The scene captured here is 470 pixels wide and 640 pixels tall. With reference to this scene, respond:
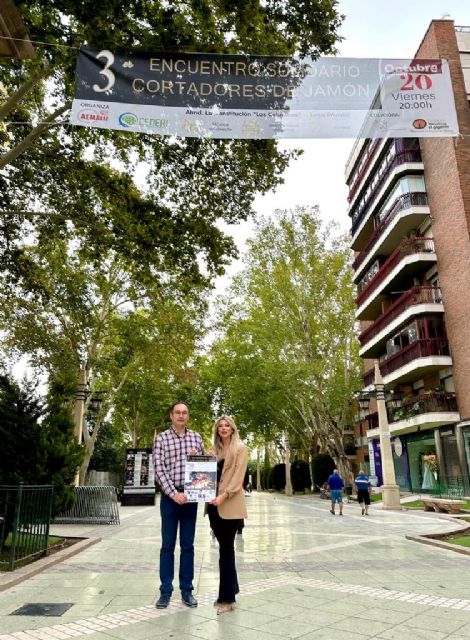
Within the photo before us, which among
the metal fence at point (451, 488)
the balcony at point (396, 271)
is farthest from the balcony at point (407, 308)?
the metal fence at point (451, 488)

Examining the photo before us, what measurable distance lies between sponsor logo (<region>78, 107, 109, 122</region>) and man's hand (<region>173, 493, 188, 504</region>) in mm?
5298

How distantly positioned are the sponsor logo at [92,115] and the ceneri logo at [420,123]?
183 inches

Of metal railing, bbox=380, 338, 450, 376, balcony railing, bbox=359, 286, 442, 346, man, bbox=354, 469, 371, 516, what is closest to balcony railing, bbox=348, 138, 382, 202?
balcony railing, bbox=359, 286, 442, 346

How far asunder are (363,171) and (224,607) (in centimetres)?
3672

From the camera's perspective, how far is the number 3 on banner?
7.23 metres

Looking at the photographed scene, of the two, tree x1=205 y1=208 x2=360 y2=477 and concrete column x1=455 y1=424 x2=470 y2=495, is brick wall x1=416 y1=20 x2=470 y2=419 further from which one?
tree x1=205 y1=208 x2=360 y2=477

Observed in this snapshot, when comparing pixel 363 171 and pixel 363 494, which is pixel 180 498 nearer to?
pixel 363 494

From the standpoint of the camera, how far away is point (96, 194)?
1278 centimetres

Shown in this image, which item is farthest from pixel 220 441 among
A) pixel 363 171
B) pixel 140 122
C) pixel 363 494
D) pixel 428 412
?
pixel 363 171

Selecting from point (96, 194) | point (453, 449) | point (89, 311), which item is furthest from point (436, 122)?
point (453, 449)

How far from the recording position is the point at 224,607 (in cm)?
461

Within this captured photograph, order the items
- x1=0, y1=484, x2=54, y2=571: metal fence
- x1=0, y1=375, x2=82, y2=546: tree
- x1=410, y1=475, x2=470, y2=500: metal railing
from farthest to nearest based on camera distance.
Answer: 1. x1=410, y1=475, x2=470, y2=500: metal railing
2. x1=0, y1=375, x2=82, y2=546: tree
3. x1=0, y1=484, x2=54, y2=571: metal fence

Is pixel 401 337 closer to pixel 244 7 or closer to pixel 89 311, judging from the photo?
pixel 89 311

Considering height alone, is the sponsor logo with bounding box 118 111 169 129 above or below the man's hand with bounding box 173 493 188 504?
above
